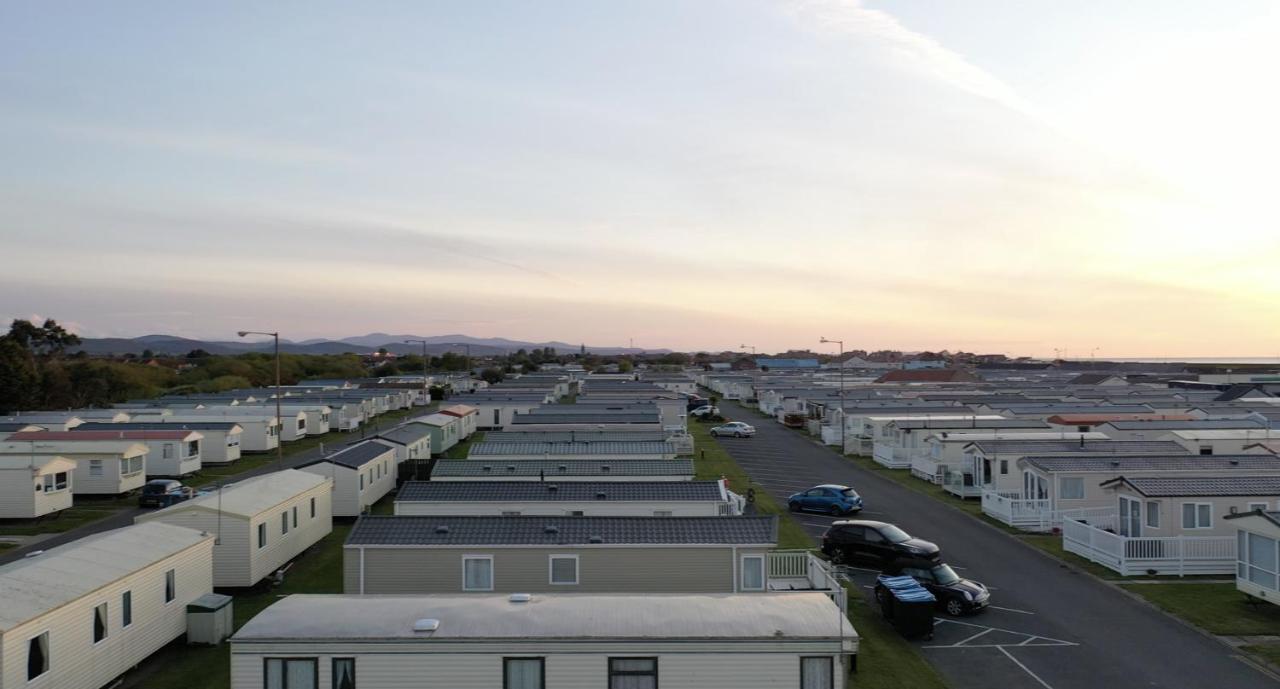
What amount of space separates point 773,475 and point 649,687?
104 ft

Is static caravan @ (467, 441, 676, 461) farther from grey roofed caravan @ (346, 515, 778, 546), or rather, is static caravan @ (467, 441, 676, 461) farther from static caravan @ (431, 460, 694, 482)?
grey roofed caravan @ (346, 515, 778, 546)

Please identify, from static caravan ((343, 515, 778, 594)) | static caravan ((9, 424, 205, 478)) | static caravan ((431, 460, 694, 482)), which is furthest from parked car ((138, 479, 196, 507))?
static caravan ((343, 515, 778, 594))

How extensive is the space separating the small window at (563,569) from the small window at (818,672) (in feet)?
24.7

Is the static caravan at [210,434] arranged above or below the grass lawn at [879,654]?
above

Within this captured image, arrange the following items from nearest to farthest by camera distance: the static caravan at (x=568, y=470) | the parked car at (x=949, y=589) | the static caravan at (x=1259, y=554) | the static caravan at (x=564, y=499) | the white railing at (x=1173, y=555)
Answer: the static caravan at (x=1259, y=554) < the parked car at (x=949, y=589) < the white railing at (x=1173, y=555) < the static caravan at (x=564, y=499) < the static caravan at (x=568, y=470)

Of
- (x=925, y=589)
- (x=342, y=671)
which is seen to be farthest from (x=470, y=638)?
(x=925, y=589)

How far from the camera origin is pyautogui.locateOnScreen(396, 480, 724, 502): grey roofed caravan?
26422mm

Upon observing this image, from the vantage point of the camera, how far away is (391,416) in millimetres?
80312

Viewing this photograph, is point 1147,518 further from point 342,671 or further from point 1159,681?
point 342,671

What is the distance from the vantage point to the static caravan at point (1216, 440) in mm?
40250

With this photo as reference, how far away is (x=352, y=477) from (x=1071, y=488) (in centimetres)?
2820

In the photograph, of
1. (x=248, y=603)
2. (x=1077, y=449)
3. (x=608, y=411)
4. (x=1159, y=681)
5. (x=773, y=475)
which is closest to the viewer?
(x=1159, y=681)

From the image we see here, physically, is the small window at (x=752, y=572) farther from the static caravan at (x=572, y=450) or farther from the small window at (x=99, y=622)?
the static caravan at (x=572, y=450)

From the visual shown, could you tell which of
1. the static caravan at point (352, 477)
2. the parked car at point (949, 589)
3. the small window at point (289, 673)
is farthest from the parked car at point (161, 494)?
the parked car at point (949, 589)
